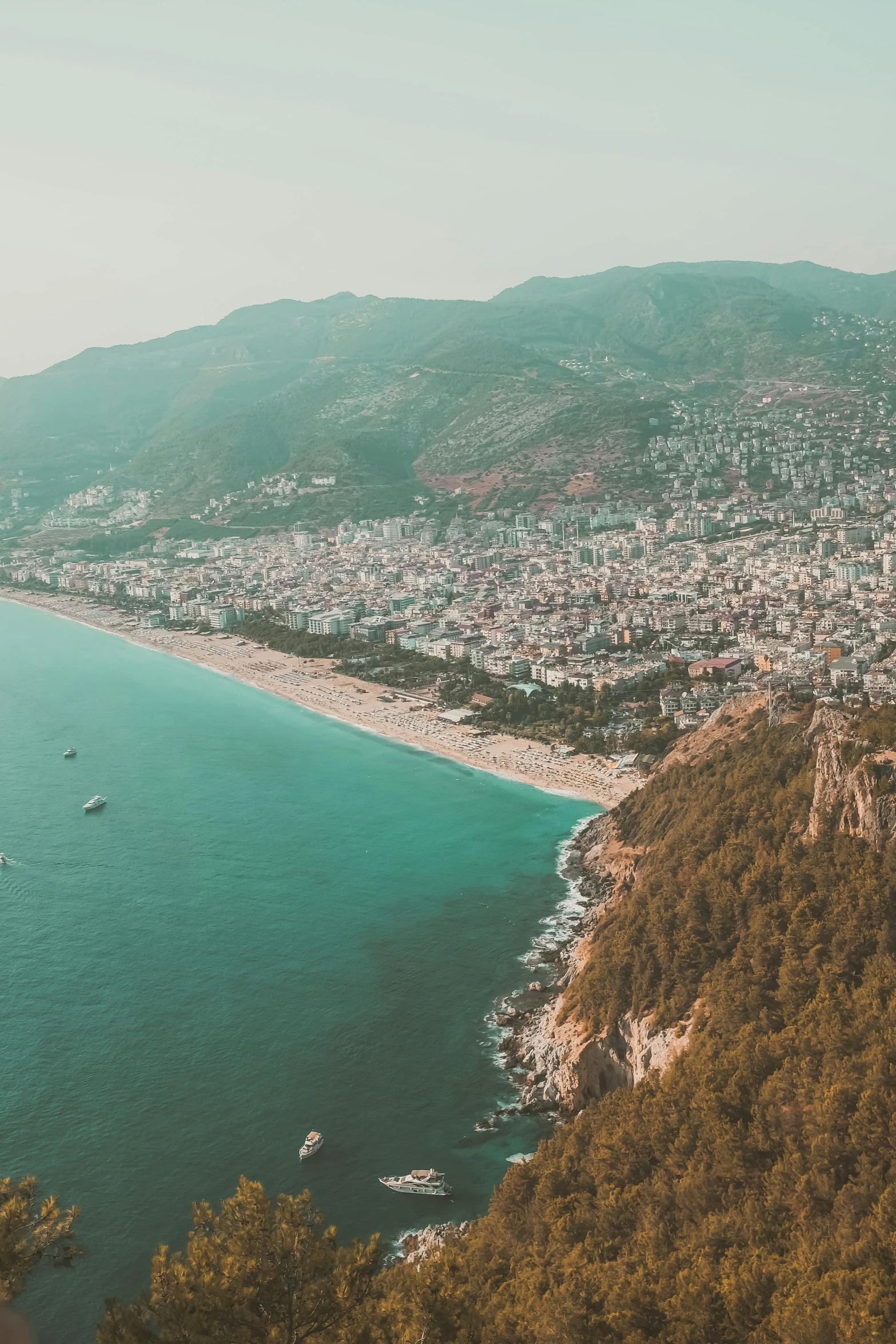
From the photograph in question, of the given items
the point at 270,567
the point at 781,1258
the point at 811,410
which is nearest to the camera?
the point at 781,1258

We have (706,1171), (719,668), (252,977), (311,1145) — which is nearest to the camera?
(706,1171)

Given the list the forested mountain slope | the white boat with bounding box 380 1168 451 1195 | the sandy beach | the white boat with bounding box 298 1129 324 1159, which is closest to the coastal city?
A: the sandy beach

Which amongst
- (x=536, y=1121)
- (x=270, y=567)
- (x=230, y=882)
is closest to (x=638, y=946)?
(x=536, y=1121)

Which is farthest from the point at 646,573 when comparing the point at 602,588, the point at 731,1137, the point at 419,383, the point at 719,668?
the point at 419,383

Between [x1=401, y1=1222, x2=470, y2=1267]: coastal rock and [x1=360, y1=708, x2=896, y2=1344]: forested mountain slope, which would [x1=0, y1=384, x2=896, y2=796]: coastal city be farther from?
[x1=401, y1=1222, x2=470, y2=1267]: coastal rock

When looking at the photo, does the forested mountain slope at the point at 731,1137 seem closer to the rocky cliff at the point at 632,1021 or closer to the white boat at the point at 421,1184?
the rocky cliff at the point at 632,1021

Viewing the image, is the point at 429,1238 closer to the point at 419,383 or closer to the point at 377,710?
the point at 377,710

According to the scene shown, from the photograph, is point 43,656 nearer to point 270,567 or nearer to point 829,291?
point 270,567
